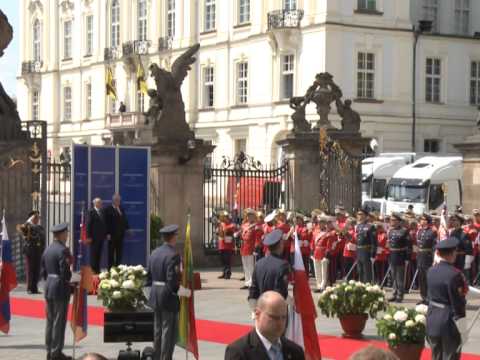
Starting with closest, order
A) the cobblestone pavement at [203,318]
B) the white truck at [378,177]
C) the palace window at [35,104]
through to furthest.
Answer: the cobblestone pavement at [203,318] < the white truck at [378,177] < the palace window at [35,104]

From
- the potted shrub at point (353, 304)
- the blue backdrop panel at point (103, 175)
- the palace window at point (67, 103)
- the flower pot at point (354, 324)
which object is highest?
the palace window at point (67, 103)

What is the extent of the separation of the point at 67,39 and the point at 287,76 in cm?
2353

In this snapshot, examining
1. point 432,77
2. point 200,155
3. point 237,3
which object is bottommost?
point 200,155

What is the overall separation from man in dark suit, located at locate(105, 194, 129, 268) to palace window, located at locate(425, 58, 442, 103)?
114 ft

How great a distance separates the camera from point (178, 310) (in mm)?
13578

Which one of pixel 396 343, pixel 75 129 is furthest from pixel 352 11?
pixel 396 343

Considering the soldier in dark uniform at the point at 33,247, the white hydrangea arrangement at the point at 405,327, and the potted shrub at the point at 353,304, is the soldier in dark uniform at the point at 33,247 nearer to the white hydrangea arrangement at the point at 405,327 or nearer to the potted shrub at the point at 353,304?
the potted shrub at the point at 353,304

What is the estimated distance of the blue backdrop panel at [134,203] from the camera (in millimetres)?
23781

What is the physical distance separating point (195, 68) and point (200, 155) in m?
35.8

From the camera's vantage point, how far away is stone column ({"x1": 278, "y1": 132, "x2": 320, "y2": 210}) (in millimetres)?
28797

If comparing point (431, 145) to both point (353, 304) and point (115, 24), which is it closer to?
point (115, 24)

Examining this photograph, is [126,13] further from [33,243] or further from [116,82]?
[33,243]

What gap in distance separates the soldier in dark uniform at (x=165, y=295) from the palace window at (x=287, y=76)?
138 ft

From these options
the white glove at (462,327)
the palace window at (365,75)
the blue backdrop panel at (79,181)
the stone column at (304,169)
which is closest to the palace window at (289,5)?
the palace window at (365,75)
